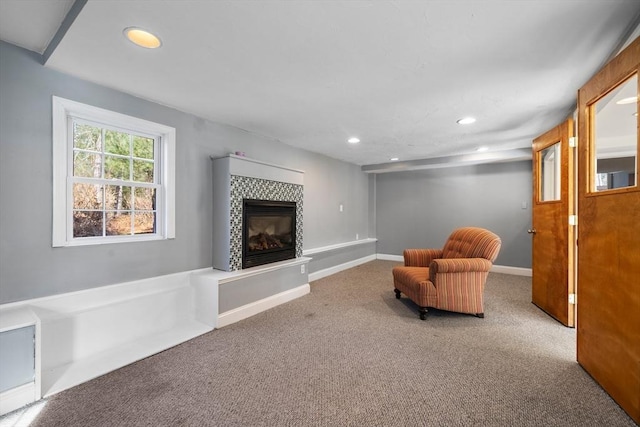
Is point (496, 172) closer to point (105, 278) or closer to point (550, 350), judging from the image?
point (550, 350)

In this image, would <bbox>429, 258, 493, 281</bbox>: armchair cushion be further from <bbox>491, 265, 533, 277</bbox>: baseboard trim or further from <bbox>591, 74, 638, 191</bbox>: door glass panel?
<bbox>491, 265, 533, 277</bbox>: baseboard trim

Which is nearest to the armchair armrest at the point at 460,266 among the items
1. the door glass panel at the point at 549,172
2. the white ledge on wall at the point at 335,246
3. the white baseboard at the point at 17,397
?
the door glass panel at the point at 549,172

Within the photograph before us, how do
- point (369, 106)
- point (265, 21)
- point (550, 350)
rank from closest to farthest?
point (265, 21)
point (550, 350)
point (369, 106)

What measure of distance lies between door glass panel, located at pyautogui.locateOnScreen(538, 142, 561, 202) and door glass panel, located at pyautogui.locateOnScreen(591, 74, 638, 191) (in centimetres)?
88

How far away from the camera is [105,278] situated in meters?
2.43

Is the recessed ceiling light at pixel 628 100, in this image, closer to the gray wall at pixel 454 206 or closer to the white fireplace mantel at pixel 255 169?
the gray wall at pixel 454 206

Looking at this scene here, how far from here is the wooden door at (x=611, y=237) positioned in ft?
5.15

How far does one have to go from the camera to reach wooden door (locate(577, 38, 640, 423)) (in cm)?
157

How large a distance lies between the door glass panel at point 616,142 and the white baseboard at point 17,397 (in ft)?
12.5

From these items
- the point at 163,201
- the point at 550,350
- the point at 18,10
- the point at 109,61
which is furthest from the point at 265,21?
the point at 550,350

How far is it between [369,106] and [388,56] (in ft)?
2.98

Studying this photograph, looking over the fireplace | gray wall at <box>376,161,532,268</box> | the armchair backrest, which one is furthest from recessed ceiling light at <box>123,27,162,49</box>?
gray wall at <box>376,161,532,268</box>

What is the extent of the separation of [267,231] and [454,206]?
4.10 metres

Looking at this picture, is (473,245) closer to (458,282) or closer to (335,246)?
(458,282)
